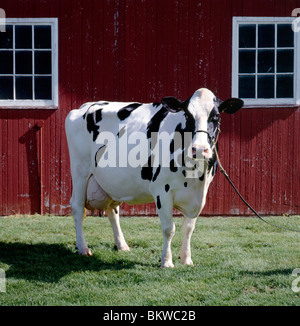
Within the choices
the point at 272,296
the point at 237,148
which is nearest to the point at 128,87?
the point at 237,148

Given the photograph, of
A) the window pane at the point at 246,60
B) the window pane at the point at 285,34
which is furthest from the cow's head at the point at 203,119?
the window pane at the point at 285,34

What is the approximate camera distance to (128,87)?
10266 mm

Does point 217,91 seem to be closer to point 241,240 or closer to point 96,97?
point 96,97

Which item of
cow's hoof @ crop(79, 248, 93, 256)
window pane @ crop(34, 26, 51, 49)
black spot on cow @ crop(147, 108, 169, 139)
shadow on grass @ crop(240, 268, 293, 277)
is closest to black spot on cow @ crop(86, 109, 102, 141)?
black spot on cow @ crop(147, 108, 169, 139)

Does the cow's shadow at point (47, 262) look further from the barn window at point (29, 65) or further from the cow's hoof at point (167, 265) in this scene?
the barn window at point (29, 65)

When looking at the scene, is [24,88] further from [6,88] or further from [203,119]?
[203,119]

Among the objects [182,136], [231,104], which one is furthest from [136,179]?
[231,104]

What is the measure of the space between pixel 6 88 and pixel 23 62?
59 cm

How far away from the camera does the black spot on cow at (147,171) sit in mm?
6219

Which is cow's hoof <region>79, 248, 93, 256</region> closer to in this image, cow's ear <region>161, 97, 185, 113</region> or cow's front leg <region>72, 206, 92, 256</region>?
cow's front leg <region>72, 206, 92, 256</region>

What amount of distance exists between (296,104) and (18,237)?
5.71 m

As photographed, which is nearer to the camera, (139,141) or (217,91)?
(139,141)

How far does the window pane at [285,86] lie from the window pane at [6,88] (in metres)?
5.10

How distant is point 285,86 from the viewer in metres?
10.4
